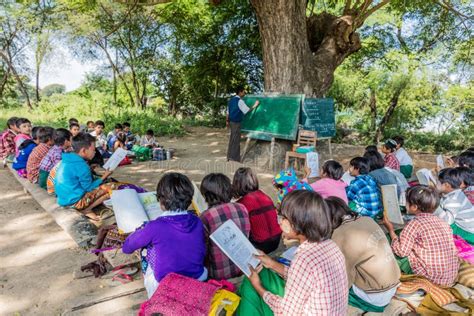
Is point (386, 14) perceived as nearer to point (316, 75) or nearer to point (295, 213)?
point (316, 75)

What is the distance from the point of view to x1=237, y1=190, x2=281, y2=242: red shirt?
3070 mm

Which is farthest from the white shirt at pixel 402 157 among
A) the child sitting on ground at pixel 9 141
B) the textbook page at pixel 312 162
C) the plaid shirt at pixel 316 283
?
the child sitting on ground at pixel 9 141

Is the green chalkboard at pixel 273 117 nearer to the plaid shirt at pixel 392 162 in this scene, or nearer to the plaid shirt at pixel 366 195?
the plaid shirt at pixel 392 162

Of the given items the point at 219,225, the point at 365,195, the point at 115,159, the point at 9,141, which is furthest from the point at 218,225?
the point at 9,141

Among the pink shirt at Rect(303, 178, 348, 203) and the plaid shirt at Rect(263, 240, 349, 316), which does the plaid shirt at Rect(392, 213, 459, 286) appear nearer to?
the pink shirt at Rect(303, 178, 348, 203)

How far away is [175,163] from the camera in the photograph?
7.79 m

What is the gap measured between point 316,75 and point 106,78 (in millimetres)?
17798

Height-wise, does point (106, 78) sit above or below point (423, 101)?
above

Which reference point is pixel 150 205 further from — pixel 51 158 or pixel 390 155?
pixel 390 155

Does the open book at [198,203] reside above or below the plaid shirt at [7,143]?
below

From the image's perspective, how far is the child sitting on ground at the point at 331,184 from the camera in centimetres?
357

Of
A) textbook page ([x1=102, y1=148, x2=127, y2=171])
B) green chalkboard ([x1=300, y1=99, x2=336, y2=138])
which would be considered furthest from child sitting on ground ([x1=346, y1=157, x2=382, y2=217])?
green chalkboard ([x1=300, y1=99, x2=336, y2=138])

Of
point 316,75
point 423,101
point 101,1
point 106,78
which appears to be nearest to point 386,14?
point 423,101

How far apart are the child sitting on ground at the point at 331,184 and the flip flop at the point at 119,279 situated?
83.4 inches
